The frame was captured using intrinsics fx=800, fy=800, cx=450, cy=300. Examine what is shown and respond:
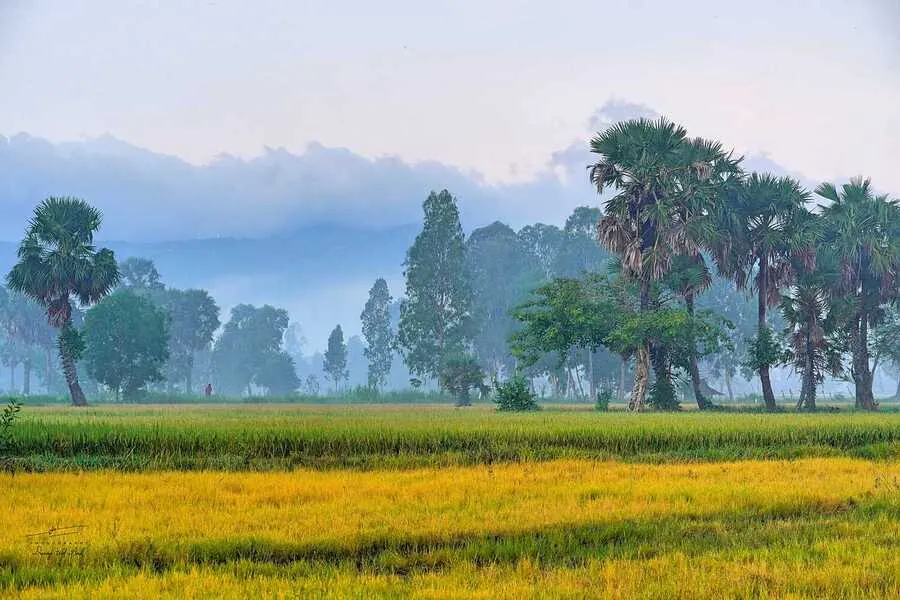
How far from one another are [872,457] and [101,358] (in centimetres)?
6901

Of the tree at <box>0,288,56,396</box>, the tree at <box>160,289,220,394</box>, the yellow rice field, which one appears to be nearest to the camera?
the yellow rice field

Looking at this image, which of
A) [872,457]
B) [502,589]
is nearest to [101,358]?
[872,457]

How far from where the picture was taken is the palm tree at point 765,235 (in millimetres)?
47812

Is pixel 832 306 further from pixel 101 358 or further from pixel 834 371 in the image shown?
pixel 101 358

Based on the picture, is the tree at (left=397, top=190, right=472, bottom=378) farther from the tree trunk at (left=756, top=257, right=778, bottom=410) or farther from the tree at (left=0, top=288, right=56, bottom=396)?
the tree at (left=0, top=288, right=56, bottom=396)

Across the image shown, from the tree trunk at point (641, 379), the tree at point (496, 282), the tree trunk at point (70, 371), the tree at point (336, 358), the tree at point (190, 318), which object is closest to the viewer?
the tree trunk at point (641, 379)

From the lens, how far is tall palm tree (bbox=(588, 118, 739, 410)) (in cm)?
4562

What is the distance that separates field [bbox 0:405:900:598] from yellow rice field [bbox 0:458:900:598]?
4cm

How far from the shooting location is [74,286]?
6016 cm

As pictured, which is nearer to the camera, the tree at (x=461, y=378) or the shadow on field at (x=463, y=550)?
the shadow on field at (x=463, y=550)

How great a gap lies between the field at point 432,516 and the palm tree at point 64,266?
39998 mm

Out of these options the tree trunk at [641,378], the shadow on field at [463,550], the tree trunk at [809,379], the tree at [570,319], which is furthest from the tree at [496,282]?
the shadow on field at [463,550]

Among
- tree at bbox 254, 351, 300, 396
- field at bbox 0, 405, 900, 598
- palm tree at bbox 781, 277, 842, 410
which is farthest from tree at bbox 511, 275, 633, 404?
tree at bbox 254, 351, 300, 396

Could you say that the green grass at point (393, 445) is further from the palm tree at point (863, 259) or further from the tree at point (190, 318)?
the tree at point (190, 318)
